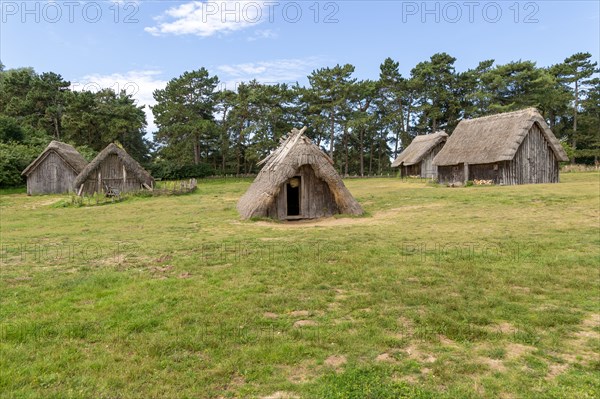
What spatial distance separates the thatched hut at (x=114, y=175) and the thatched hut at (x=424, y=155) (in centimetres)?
2712

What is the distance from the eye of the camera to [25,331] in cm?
490

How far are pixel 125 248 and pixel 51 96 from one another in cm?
5104

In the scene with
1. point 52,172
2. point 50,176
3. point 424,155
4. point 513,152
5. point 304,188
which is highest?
point 424,155

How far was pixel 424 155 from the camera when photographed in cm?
4066

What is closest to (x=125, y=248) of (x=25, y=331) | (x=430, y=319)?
(x=25, y=331)

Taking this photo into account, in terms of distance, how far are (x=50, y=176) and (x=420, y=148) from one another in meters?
36.0

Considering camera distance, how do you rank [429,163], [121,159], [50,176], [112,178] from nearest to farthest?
[121,159] → [112,178] → [50,176] → [429,163]

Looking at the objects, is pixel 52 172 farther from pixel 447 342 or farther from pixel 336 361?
pixel 447 342

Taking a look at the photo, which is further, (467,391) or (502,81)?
(502,81)

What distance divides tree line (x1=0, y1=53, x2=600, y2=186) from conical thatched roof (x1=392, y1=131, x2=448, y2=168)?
747 cm

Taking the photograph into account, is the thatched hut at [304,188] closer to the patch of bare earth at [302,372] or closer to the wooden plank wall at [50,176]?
the patch of bare earth at [302,372]

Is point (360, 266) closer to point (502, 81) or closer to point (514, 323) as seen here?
point (514, 323)

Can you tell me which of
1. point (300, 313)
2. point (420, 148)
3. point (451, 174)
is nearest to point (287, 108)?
point (420, 148)

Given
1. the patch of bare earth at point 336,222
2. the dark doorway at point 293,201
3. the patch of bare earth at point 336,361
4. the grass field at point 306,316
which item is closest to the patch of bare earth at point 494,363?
the grass field at point 306,316
